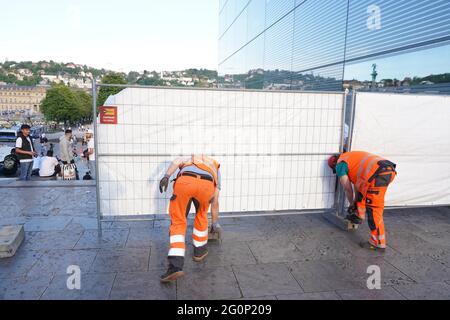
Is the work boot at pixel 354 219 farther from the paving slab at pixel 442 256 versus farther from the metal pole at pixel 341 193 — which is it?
the paving slab at pixel 442 256

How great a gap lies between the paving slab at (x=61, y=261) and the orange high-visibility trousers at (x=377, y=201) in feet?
12.0

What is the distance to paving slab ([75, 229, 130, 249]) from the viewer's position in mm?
4147

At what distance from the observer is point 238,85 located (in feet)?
82.6

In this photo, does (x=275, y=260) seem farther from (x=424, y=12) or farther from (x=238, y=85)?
(x=238, y=85)

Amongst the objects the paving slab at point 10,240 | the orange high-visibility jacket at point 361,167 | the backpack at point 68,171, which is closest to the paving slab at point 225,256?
the orange high-visibility jacket at point 361,167

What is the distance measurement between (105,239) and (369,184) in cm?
380

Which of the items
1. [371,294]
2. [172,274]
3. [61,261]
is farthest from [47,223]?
[371,294]

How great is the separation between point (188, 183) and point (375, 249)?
9.32 feet

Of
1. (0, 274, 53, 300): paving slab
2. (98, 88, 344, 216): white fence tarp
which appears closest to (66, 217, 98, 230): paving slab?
(98, 88, 344, 216): white fence tarp

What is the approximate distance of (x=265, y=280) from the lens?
335cm

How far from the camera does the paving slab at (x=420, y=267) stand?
3.46 metres

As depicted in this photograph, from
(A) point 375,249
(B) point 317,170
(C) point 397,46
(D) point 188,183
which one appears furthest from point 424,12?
(D) point 188,183

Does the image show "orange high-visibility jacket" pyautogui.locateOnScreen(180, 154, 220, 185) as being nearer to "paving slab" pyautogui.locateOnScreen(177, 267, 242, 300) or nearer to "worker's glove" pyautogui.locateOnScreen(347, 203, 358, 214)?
"paving slab" pyautogui.locateOnScreen(177, 267, 242, 300)

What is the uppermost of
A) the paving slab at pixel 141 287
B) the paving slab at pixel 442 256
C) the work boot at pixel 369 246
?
the work boot at pixel 369 246
